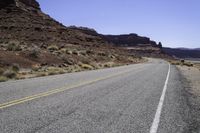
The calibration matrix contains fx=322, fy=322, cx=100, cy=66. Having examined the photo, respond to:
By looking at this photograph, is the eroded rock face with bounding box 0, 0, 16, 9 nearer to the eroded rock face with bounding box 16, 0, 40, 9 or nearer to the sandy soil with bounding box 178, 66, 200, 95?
the eroded rock face with bounding box 16, 0, 40, 9

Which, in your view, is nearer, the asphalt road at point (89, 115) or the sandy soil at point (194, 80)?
the asphalt road at point (89, 115)

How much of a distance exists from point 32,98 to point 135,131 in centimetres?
504

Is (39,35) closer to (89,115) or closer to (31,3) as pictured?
(31,3)

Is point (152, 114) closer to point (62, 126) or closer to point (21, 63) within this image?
point (62, 126)

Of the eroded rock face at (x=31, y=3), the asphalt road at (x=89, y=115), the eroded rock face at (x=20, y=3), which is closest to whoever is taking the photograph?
the asphalt road at (x=89, y=115)

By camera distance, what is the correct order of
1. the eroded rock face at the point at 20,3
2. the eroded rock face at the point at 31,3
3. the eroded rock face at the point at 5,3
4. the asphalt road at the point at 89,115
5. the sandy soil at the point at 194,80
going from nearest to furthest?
the asphalt road at the point at 89,115 → the sandy soil at the point at 194,80 → the eroded rock face at the point at 5,3 → the eroded rock face at the point at 20,3 → the eroded rock face at the point at 31,3

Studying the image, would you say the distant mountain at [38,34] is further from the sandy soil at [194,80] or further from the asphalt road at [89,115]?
the asphalt road at [89,115]

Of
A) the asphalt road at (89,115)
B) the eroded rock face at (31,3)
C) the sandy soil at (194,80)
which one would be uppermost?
the eroded rock face at (31,3)

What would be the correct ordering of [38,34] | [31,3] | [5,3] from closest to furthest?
[38,34] → [5,3] → [31,3]

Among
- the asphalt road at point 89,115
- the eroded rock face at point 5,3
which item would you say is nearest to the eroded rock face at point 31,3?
the eroded rock face at point 5,3

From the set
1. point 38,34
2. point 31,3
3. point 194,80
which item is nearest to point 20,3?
point 31,3

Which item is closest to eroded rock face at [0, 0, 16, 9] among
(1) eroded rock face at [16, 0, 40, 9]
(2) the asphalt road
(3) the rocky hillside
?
(3) the rocky hillside

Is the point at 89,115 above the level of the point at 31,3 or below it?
below

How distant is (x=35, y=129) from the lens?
654 centimetres
